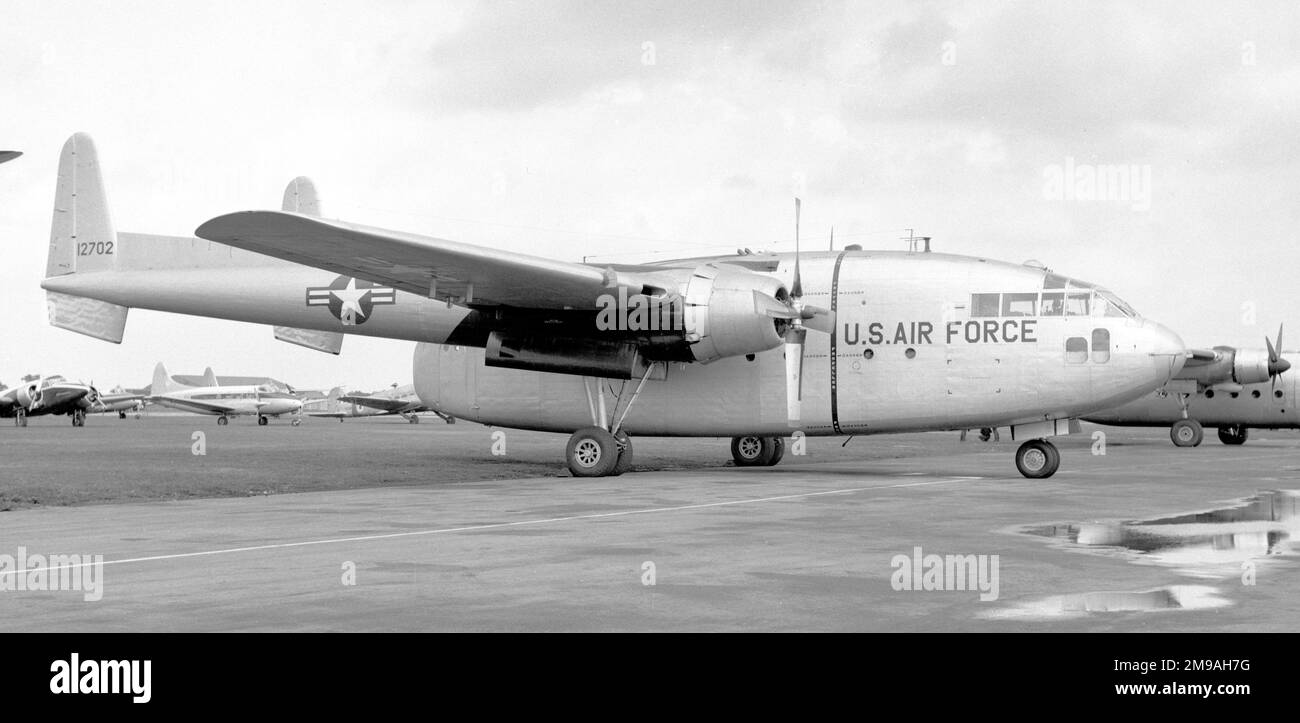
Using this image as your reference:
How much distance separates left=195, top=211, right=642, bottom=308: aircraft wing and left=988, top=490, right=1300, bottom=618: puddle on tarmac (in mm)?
10398

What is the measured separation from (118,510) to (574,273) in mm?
8413

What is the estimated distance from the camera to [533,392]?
25.9 metres

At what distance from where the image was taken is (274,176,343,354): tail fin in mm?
26578

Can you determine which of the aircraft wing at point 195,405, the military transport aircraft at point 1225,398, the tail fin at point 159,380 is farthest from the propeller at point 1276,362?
the tail fin at point 159,380

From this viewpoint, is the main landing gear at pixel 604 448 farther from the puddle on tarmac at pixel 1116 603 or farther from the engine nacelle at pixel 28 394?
the engine nacelle at pixel 28 394

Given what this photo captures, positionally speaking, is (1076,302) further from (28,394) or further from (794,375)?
(28,394)

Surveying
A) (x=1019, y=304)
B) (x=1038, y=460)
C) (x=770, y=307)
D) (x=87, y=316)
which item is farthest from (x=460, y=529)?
(x=87, y=316)

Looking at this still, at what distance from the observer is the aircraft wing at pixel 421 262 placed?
17422 millimetres

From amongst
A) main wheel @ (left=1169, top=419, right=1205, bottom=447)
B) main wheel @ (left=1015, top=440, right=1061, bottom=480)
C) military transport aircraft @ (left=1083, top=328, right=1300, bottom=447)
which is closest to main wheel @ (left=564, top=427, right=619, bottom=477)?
main wheel @ (left=1015, top=440, right=1061, bottom=480)

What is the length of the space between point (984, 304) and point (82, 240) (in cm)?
2047

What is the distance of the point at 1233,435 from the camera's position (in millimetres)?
47062

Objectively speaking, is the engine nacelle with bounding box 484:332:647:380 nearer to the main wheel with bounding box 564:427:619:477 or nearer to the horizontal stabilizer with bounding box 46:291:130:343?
the main wheel with bounding box 564:427:619:477

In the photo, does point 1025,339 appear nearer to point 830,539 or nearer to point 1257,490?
point 1257,490
